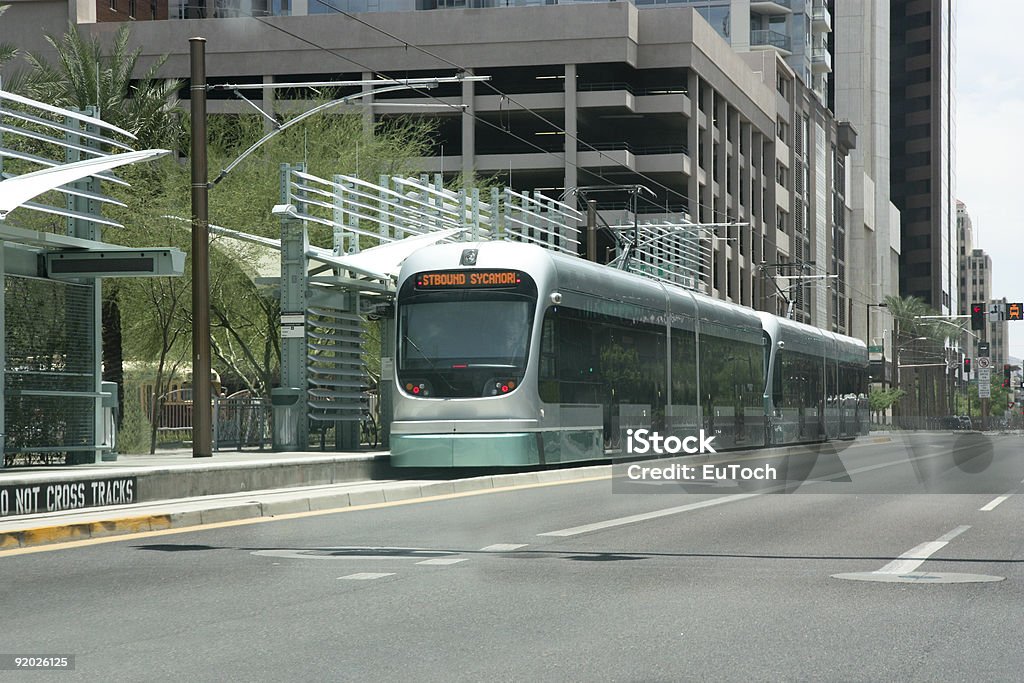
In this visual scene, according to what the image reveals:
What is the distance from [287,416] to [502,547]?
1389 centimetres

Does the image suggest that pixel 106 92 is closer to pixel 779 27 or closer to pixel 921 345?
pixel 779 27

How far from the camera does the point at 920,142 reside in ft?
586

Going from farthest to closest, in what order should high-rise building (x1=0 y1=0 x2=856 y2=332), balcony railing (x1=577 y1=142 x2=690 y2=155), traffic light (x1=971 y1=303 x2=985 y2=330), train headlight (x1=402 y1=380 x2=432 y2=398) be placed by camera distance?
balcony railing (x1=577 y1=142 x2=690 y2=155)
high-rise building (x1=0 y1=0 x2=856 y2=332)
traffic light (x1=971 y1=303 x2=985 y2=330)
train headlight (x1=402 y1=380 x2=432 y2=398)

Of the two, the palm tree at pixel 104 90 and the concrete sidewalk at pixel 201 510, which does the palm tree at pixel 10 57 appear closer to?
the palm tree at pixel 104 90

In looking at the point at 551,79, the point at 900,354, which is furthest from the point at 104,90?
the point at 900,354

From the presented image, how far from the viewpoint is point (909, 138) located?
179250mm

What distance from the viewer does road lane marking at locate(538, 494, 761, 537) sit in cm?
1420

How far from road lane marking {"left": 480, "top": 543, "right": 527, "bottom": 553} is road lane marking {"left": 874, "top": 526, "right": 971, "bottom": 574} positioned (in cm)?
309

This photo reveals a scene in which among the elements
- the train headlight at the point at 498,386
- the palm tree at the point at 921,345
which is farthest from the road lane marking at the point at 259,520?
the palm tree at the point at 921,345

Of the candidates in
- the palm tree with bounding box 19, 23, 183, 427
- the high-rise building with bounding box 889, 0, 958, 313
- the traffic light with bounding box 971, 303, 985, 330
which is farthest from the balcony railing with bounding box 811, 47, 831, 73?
the palm tree with bounding box 19, 23, 183, 427

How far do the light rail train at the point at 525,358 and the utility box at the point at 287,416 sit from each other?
3.31 m

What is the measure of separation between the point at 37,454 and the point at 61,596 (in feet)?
37.1

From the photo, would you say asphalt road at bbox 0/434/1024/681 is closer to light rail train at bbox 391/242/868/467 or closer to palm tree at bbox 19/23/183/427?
light rail train at bbox 391/242/868/467

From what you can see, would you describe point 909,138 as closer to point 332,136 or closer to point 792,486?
point 332,136
